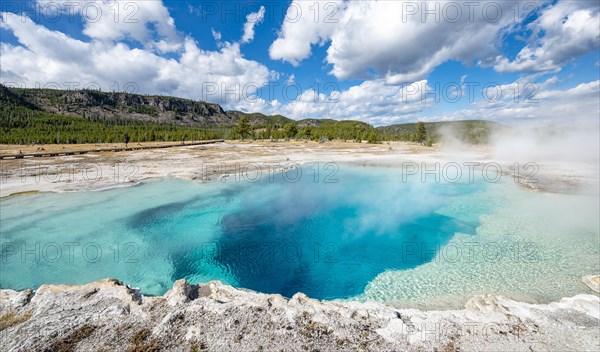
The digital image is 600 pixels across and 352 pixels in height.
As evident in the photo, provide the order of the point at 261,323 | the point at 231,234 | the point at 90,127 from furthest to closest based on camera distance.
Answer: the point at 90,127, the point at 231,234, the point at 261,323

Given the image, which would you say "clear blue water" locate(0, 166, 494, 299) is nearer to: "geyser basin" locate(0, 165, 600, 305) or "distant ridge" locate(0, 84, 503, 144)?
"geyser basin" locate(0, 165, 600, 305)

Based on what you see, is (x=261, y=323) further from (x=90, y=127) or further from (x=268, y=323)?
(x=90, y=127)

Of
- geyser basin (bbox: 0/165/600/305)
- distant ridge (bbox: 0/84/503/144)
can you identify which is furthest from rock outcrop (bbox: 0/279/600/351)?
distant ridge (bbox: 0/84/503/144)

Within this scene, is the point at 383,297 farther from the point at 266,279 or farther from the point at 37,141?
the point at 37,141

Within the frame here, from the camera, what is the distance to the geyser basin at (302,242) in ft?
30.8

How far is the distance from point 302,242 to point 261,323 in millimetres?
7201

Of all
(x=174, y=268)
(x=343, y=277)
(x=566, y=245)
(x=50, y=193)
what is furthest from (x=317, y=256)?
(x=50, y=193)

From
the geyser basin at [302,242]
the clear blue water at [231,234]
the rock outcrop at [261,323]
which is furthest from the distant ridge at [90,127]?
the rock outcrop at [261,323]

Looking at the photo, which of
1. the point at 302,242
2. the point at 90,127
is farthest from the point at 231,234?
the point at 90,127

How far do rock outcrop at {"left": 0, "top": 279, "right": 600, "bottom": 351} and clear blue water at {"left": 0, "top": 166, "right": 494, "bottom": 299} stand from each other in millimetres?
2504

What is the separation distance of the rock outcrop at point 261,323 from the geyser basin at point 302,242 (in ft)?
6.41

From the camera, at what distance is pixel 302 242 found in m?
13.0

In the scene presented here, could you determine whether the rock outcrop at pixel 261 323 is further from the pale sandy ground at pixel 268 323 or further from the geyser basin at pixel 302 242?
the geyser basin at pixel 302 242

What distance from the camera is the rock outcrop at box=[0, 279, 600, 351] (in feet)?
17.4
